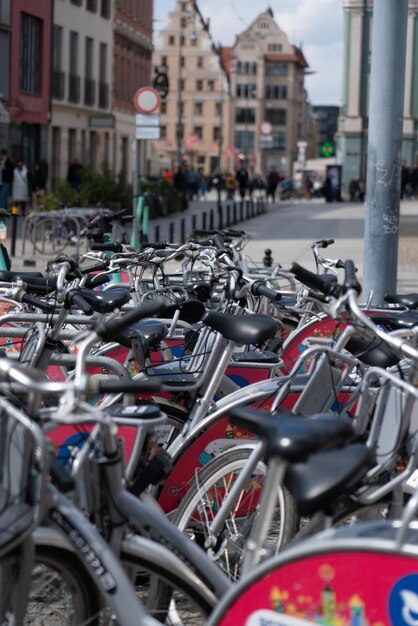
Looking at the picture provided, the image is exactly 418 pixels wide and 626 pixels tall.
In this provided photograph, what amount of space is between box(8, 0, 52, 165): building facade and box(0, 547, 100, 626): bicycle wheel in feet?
121

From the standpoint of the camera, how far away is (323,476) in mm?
2982

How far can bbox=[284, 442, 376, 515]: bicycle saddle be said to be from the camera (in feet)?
9.73

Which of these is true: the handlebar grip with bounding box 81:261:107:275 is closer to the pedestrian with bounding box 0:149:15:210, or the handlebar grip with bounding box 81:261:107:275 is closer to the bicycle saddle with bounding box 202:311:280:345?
the bicycle saddle with bounding box 202:311:280:345

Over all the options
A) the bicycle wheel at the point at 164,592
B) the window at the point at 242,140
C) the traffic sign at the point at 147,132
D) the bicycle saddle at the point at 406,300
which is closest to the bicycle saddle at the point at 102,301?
the bicycle saddle at the point at 406,300

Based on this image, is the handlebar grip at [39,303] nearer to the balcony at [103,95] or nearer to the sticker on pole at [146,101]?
the sticker on pole at [146,101]

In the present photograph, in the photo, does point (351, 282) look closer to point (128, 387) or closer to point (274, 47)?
point (128, 387)

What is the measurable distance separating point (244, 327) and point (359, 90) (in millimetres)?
63884

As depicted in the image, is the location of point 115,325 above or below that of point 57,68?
below

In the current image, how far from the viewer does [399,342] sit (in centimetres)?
360

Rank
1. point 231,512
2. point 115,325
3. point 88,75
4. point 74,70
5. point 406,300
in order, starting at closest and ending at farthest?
point 115,325 < point 231,512 < point 406,300 < point 74,70 < point 88,75

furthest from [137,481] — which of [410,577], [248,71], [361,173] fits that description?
[248,71]

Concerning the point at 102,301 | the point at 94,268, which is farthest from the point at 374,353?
the point at 94,268

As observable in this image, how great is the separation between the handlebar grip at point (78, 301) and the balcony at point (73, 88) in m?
44.7

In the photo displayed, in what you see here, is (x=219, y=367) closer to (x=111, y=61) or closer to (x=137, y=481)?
(x=137, y=481)
